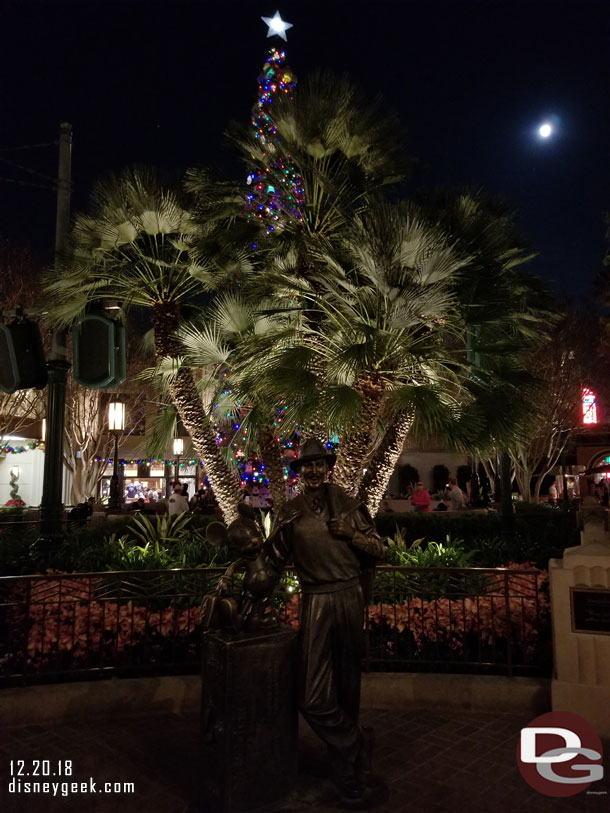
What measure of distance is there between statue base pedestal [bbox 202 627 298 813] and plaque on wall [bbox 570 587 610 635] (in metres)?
2.53

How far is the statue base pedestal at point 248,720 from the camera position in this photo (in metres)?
3.02

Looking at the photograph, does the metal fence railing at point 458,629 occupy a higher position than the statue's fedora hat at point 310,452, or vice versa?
the statue's fedora hat at point 310,452

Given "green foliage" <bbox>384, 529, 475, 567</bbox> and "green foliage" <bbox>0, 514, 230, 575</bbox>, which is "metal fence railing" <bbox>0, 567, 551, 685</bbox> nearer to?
"green foliage" <bbox>384, 529, 475, 567</bbox>

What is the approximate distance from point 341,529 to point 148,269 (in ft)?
20.1

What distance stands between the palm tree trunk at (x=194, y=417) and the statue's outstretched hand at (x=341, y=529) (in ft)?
15.9

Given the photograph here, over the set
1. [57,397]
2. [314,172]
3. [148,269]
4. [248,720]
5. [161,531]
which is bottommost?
[248,720]

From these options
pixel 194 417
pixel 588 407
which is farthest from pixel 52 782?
pixel 588 407

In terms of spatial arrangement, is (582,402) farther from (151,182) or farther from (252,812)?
(252,812)

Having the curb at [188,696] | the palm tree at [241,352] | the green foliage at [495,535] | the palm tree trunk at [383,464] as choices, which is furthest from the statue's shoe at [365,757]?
the green foliage at [495,535]

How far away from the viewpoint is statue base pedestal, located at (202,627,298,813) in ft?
9.91

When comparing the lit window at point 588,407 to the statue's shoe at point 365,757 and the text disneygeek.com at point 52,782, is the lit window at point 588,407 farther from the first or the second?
the text disneygeek.com at point 52,782

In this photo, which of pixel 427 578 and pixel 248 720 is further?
pixel 427 578

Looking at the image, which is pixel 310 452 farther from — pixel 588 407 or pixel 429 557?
pixel 588 407

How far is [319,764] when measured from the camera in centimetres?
372
